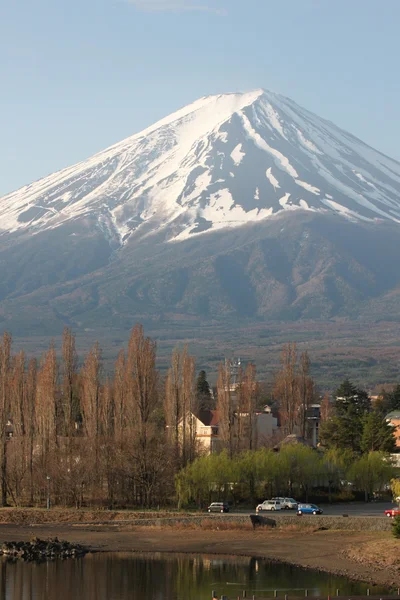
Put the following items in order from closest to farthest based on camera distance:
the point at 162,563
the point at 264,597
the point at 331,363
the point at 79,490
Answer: the point at 264,597 < the point at 162,563 < the point at 79,490 < the point at 331,363

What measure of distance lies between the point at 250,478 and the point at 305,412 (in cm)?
1915

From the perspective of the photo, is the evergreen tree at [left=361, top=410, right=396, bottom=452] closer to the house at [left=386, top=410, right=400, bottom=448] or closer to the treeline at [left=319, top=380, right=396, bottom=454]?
the treeline at [left=319, top=380, right=396, bottom=454]

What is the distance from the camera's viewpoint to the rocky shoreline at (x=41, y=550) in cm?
4981

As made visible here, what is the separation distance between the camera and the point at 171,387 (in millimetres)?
69750

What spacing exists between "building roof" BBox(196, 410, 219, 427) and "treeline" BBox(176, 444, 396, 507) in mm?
12309

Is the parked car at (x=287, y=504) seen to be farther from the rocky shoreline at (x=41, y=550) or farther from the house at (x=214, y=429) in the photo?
the rocky shoreline at (x=41, y=550)

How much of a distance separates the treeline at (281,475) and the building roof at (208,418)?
12309mm

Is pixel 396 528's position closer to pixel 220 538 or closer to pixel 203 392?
pixel 220 538

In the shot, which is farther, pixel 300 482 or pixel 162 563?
pixel 300 482

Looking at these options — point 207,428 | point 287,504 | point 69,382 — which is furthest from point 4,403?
point 207,428

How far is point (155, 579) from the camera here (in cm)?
4503

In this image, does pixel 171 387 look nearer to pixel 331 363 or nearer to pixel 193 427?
pixel 193 427

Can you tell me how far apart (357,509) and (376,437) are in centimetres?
1626

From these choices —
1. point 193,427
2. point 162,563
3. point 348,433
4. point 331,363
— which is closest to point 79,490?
point 193,427
